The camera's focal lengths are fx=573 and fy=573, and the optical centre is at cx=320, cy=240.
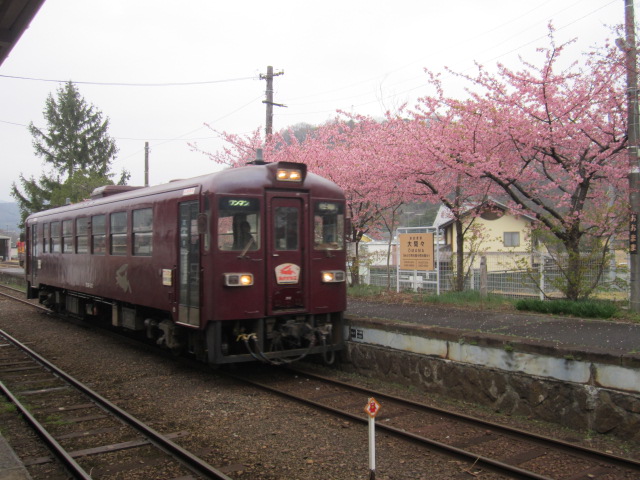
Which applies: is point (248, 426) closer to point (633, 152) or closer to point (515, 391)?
point (515, 391)

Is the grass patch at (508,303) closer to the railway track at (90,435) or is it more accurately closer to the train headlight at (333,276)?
the train headlight at (333,276)

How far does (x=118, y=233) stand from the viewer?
1047 cm

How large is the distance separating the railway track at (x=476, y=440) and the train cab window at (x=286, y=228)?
200cm

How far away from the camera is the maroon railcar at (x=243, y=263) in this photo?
7609 millimetres

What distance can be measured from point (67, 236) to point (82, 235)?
122 centimetres

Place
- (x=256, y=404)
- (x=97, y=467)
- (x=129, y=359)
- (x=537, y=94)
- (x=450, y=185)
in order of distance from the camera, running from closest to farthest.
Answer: (x=97, y=467) < (x=256, y=404) < (x=129, y=359) < (x=537, y=94) < (x=450, y=185)

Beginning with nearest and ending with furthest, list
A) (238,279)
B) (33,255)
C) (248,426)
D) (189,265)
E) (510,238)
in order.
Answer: (248,426) < (238,279) < (189,265) < (33,255) < (510,238)

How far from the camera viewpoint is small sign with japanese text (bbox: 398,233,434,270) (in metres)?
13.5

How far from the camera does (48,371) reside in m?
9.14

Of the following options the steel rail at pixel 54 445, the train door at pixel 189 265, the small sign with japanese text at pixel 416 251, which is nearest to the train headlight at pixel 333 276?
the train door at pixel 189 265

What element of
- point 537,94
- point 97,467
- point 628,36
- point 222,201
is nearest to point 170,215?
point 222,201

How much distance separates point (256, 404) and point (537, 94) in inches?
316

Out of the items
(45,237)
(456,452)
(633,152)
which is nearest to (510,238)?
(633,152)

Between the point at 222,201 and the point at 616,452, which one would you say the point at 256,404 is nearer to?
the point at 222,201
